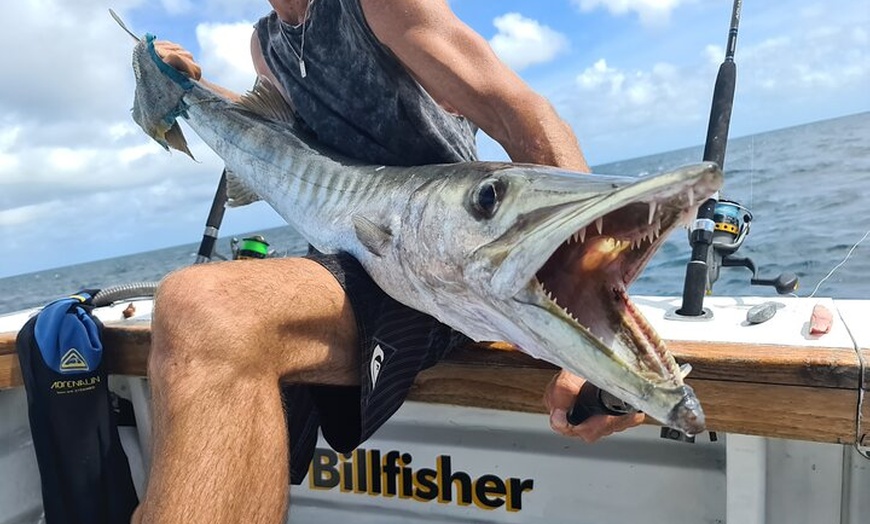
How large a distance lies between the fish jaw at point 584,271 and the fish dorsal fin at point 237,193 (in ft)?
5.47

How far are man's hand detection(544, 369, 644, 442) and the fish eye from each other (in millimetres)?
483

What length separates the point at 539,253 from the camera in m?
1.07

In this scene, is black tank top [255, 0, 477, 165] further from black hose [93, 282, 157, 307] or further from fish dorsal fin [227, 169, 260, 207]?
black hose [93, 282, 157, 307]

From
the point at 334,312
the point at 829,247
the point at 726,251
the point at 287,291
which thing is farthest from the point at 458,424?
the point at 829,247

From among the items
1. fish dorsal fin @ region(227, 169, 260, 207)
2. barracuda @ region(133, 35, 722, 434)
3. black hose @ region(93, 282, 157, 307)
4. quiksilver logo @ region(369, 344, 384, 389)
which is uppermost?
fish dorsal fin @ region(227, 169, 260, 207)

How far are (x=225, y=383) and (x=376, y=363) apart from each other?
1.43 ft

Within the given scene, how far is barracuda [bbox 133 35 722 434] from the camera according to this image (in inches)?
38.7

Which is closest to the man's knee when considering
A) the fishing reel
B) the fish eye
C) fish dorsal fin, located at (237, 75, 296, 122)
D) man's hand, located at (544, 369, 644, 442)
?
the fish eye

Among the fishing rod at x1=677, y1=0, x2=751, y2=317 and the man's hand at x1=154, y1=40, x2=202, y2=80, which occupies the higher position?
the man's hand at x1=154, y1=40, x2=202, y2=80

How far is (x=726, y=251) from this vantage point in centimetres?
244

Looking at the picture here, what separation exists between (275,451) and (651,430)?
1.08 m

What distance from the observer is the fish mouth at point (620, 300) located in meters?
Answer: 0.96

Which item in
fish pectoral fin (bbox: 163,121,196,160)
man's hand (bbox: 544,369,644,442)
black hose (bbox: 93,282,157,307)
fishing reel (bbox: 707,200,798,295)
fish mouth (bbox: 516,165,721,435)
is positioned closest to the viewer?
fish mouth (bbox: 516,165,721,435)

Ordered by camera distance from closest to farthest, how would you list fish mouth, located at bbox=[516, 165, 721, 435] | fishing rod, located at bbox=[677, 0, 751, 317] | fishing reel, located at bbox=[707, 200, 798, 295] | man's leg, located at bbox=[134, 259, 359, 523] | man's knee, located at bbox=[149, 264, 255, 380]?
1. fish mouth, located at bbox=[516, 165, 721, 435]
2. man's leg, located at bbox=[134, 259, 359, 523]
3. man's knee, located at bbox=[149, 264, 255, 380]
4. fishing rod, located at bbox=[677, 0, 751, 317]
5. fishing reel, located at bbox=[707, 200, 798, 295]
